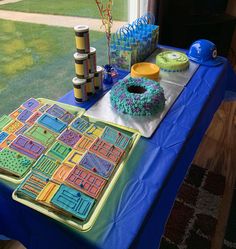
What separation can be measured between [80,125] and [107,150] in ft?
0.51

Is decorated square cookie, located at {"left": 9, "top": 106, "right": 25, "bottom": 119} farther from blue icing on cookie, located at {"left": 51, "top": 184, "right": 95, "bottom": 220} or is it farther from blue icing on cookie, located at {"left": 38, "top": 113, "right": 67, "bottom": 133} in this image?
blue icing on cookie, located at {"left": 51, "top": 184, "right": 95, "bottom": 220}

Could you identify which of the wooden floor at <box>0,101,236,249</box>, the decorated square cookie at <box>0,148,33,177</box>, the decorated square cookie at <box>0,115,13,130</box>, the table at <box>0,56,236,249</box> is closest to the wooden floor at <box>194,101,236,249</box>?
the wooden floor at <box>0,101,236,249</box>

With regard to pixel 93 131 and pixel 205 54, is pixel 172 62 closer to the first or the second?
pixel 205 54

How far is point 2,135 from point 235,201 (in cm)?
123

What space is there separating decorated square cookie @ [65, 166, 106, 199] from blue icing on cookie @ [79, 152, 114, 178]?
0.02 metres

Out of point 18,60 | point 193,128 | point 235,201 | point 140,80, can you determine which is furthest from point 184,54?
point 18,60

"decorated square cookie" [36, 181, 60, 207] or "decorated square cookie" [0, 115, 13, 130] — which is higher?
"decorated square cookie" [0, 115, 13, 130]

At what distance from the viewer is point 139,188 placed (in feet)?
2.46

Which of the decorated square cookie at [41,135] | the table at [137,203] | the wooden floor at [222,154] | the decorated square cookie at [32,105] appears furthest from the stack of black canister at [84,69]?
the wooden floor at [222,154]

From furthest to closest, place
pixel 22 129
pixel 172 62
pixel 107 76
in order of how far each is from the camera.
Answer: pixel 172 62
pixel 107 76
pixel 22 129

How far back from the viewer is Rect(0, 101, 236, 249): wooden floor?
1.30 m

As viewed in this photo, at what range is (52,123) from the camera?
905 millimetres

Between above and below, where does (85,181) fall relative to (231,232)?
above

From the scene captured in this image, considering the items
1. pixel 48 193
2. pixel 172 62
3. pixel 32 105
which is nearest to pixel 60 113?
pixel 32 105
